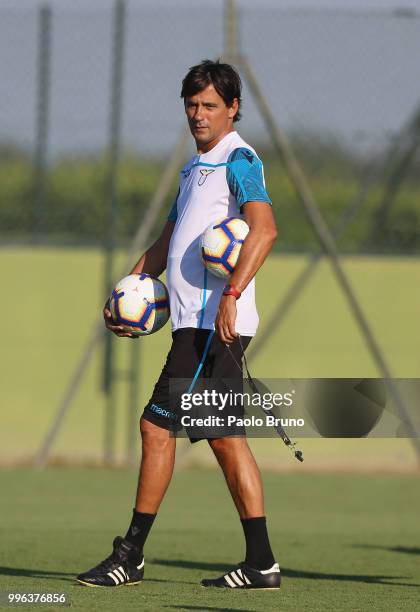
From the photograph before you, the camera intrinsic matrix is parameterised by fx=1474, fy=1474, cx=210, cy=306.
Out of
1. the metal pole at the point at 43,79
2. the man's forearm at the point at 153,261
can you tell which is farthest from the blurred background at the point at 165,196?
the man's forearm at the point at 153,261

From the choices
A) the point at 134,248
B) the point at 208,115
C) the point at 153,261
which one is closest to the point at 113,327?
the point at 153,261

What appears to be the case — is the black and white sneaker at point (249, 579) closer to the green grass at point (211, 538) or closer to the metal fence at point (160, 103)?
the green grass at point (211, 538)

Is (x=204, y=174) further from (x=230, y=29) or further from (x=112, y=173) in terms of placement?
(x=112, y=173)

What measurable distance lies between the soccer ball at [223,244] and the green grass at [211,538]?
124 centimetres

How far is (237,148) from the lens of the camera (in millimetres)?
5789

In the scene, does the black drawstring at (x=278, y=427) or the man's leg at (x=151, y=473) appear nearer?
the black drawstring at (x=278, y=427)

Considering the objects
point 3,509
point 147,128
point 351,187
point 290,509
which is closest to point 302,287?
Result: point 351,187

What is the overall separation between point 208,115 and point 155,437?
128 centimetres

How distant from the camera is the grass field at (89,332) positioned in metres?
11.6

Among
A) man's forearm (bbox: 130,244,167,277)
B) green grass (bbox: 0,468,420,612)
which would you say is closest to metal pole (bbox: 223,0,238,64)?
green grass (bbox: 0,468,420,612)

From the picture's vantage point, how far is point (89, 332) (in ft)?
38.2

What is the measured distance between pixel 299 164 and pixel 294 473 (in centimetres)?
245

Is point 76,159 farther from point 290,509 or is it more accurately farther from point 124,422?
point 290,509

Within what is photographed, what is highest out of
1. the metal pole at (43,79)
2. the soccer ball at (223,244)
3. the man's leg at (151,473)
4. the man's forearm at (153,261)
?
the metal pole at (43,79)
